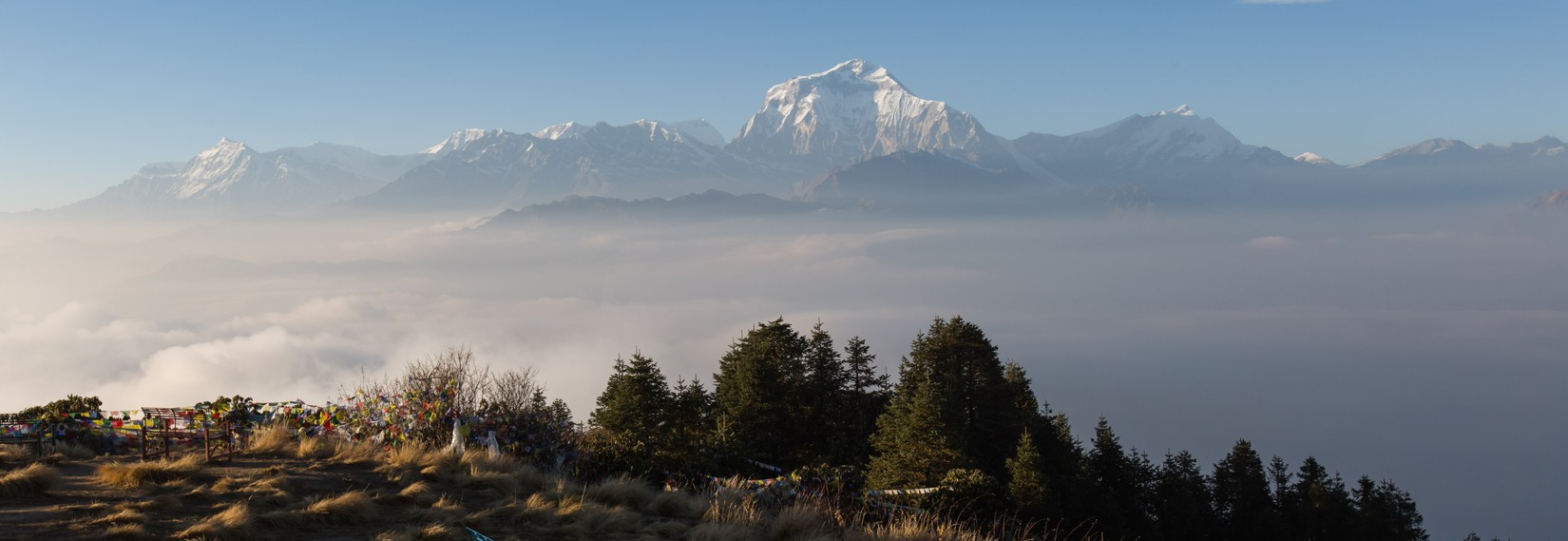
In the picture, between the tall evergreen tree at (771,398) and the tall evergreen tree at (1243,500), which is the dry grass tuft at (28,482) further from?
the tall evergreen tree at (1243,500)

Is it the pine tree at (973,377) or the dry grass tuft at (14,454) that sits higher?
the dry grass tuft at (14,454)

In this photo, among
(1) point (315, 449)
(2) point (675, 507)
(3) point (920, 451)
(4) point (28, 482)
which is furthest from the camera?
(3) point (920, 451)

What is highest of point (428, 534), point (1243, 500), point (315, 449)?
point (315, 449)

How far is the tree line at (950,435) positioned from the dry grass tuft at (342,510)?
23.4 m

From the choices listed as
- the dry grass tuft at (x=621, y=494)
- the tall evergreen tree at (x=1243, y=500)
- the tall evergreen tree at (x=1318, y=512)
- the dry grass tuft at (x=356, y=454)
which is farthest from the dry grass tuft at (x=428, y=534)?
the tall evergreen tree at (x=1318, y=512)

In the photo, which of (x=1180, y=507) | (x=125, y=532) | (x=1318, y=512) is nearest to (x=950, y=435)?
(x=1180, y=507)

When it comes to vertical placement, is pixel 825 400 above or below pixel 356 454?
below

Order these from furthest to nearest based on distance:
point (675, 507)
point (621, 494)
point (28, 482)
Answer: point (621, 494)
point (675, 507)
point (28, 482)

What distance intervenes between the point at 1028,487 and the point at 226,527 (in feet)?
96.0

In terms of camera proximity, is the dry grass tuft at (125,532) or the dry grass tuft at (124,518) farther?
the dry grass tuft at (124,518)

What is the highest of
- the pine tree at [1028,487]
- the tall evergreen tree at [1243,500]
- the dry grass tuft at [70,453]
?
the dry grass tuft at [70,453]

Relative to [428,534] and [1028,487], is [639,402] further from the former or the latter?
[428,534]

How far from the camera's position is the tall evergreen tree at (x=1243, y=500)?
59.7 meters

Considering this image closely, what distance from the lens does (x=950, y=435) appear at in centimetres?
4141
